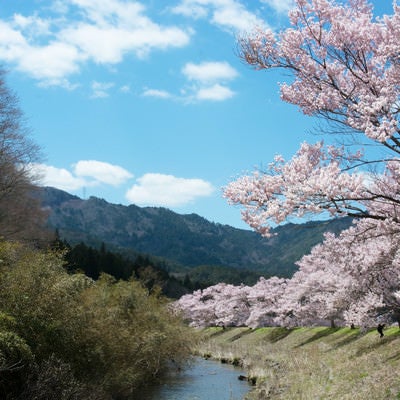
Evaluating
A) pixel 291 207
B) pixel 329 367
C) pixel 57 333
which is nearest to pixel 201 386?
pixel 329 367

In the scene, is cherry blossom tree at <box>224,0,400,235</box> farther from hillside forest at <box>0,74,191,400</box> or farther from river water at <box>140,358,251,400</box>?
river water at <box>140,358,251,400</box>

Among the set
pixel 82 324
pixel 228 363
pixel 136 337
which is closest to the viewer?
pixel 82 324

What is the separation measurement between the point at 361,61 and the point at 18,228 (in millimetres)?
32115

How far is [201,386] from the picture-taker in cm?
3069

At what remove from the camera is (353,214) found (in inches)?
459

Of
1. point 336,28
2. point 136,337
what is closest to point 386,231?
point 336,28

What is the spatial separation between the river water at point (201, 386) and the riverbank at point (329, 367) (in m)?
1.26

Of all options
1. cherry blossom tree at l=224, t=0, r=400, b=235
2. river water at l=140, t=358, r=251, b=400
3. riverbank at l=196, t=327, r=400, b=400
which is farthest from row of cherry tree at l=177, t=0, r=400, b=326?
river water at l=140, t=358, r=251, b=400

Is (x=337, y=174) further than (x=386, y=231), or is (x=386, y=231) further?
(x=386, y=231)

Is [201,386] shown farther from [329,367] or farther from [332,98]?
[332,98]

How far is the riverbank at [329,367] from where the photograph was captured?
1903cm

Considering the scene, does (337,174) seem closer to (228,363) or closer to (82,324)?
(82,324)

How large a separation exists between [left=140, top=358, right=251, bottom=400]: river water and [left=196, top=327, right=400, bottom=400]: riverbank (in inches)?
49.7

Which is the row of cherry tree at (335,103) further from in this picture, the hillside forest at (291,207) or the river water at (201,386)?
the river water at (201,386)
